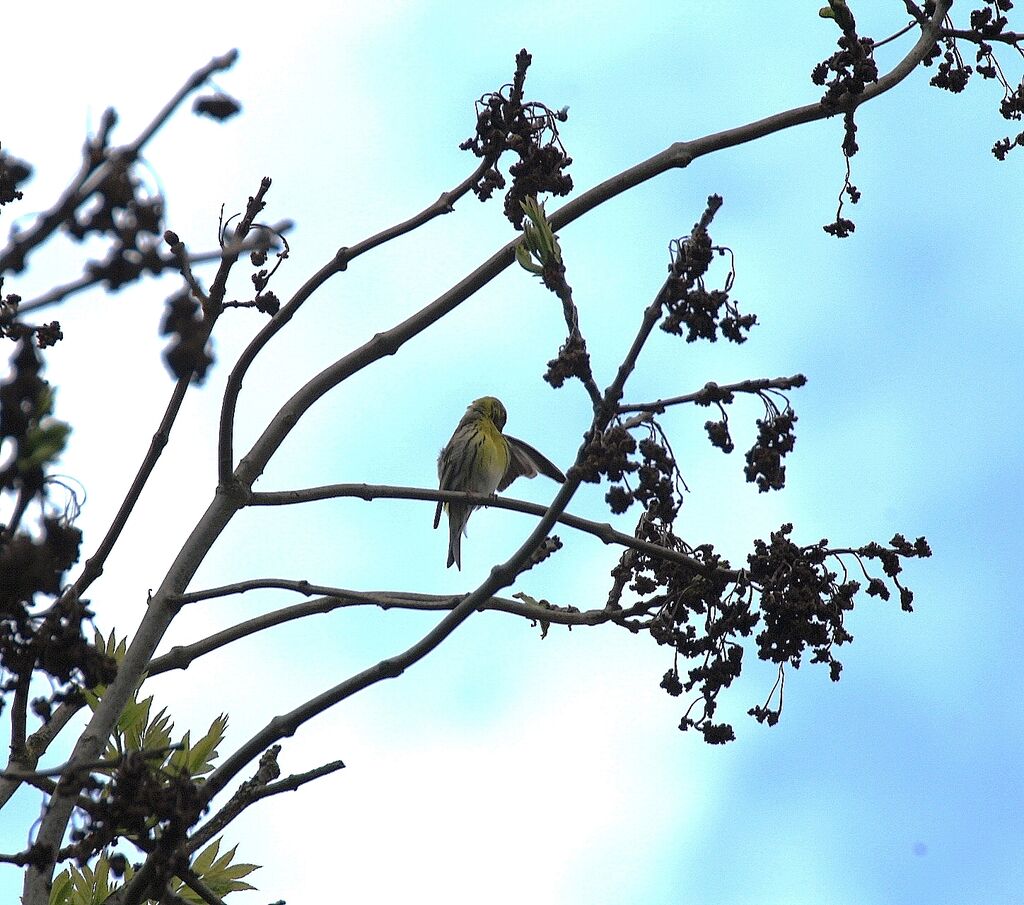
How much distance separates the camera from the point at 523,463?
8.23m

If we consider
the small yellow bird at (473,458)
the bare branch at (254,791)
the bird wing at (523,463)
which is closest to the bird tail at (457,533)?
the small yellow bird at (473,458)

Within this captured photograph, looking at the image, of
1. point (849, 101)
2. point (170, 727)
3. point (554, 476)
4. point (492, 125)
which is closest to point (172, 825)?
point (170, 727)

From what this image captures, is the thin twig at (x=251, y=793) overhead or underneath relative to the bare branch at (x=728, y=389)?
underneath

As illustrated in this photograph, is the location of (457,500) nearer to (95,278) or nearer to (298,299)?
(298,299)

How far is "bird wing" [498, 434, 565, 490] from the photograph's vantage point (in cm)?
661

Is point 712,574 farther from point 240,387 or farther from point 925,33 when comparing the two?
point 925,33

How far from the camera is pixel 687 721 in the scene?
443 cm

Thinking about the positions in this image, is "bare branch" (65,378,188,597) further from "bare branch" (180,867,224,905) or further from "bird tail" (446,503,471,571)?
"bird tail" (446,503,471,571)

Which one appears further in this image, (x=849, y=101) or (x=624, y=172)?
(x=624, y=172)

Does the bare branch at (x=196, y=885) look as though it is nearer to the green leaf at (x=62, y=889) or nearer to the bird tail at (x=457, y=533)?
the green leaf at (x=62, y=889)

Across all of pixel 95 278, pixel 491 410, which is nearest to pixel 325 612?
pixel 95 278

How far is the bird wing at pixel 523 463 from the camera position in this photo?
6.61m

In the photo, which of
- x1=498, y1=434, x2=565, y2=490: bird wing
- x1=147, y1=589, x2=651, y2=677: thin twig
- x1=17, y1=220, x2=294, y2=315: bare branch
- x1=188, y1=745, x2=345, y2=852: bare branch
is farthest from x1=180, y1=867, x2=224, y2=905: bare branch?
x1=498, y1=434, x2=565, y2=490: bird wing

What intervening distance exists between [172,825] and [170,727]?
88.0 inches
